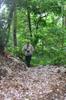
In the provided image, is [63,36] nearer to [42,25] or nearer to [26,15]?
[42,25]

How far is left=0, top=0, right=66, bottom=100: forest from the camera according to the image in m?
10.3

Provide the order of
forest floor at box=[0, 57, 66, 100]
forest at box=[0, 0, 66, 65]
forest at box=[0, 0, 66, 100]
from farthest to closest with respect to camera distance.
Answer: forest at box=[0, 0, 66, 65] < forest at box=[0, 0, 66, 100] < forest floor at box=[0, 57, 66, 100]

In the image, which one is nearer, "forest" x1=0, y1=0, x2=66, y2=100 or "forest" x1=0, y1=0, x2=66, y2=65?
"forest" x1=0, y1=0, x2=66, y2=100

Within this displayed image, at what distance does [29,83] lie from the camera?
11.4 metres

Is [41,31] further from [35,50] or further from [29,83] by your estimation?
[29,83]

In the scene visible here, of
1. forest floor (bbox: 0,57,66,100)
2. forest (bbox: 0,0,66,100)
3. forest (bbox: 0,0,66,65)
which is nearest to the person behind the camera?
forest floor (bbox: 0,57,66,100)

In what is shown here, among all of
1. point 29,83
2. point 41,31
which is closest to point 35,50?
point 41,31

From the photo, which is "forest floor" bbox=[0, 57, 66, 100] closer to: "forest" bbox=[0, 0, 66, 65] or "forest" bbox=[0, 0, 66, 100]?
"forest" bbox=[0, 0, 66, 100]

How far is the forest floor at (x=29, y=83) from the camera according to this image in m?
9.60

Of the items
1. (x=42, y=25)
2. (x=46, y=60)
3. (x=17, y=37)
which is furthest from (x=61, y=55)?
(x=17, y=37)

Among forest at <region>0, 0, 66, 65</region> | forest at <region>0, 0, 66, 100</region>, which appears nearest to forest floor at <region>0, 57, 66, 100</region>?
forest at <region>0, 0, 66, 100</region>

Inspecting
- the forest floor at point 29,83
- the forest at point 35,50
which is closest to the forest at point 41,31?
the forest at point 35,50

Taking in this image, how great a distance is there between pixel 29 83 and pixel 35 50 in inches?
396

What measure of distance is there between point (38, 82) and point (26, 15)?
11643mm
